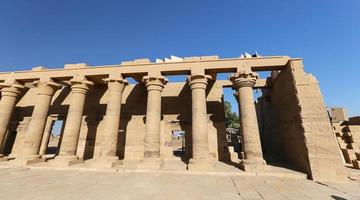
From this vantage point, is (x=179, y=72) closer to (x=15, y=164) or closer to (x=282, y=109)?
(x=282, y=109)

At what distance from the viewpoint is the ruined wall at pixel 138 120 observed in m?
13.5

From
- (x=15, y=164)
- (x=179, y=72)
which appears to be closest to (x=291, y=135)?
(x=179, y=72)

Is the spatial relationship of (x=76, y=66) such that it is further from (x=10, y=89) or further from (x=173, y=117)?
(x=173, y=117)

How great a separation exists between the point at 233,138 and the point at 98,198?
64.9 ft

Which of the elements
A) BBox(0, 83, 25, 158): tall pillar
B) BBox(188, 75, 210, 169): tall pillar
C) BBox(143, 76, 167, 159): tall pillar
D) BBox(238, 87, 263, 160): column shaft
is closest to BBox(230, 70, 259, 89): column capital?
BBox(238, 87, 263, 160): column shaft

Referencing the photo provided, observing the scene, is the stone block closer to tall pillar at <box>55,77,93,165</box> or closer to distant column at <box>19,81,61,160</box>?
tall pillar at <box>55,77,93,165</box>

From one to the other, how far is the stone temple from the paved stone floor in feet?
5.93

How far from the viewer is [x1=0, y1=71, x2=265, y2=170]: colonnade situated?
9680 millimetres

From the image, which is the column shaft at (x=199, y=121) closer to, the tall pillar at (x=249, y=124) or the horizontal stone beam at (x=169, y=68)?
the horizontal stone beam at (x=169, y=68)

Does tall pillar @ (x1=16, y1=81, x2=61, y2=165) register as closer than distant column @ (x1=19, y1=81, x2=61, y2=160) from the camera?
Yes

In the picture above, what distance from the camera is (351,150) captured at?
11.2 meters

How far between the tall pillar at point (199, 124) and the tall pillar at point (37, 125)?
982 cm

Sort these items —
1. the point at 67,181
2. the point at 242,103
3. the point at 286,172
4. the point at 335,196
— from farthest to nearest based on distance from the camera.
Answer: the point at 242,103
the point at 286,172
the point at 67,181
the point at 335,196

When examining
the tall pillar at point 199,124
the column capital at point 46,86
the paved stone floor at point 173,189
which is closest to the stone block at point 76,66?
the column capital at point 46,86
